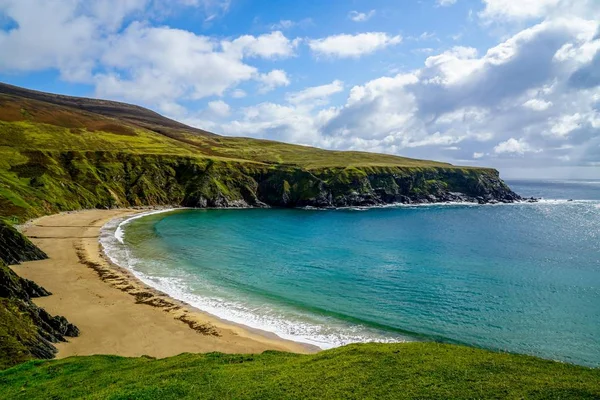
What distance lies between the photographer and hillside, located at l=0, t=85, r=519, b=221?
108500 millimetres

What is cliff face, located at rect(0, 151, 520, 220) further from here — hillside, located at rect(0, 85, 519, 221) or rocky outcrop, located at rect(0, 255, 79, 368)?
rocky outcrop, located at rect(0, 255, 79, 368)

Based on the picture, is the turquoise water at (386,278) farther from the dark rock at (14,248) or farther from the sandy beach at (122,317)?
the dark rock at (14,248)

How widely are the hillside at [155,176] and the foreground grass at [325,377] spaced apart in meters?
75.7

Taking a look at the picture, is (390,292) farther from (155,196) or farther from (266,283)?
(155,196)

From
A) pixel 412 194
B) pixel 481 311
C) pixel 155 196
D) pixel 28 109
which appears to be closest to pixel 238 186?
pixel 155 196

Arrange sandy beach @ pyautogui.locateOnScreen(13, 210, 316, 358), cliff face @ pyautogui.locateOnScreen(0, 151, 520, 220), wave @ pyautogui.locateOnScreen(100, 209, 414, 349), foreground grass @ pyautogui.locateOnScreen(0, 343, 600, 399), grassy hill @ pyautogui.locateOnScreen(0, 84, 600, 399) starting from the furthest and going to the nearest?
cliff face @ pyautogui.locateOnScreen(0, 151, 520, 220) < wave @ pyautogui.locateOnScreen(100, 209, 414, 349) < sandy beach @ pyautogui.locateOnScreen(13, 210, 316, 358) < grassy hill @ pyautogui.locateOnScreen(0, 84, 600, 399) < foreground grass @ pyautogui.locateOnScreen(0, 343, 600, 399)

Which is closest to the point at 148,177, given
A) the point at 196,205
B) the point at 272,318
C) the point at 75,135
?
the point at 196,205

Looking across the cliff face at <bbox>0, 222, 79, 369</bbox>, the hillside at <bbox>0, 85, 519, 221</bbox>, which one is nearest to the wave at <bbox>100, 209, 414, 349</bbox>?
the cliff face at <bbox>0, 222, 79, 369</bbox>

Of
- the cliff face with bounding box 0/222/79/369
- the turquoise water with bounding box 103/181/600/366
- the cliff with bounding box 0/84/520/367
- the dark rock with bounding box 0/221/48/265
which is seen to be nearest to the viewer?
the cliff face with bounding box 0/222/79/369

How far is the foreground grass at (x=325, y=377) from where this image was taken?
704 inches

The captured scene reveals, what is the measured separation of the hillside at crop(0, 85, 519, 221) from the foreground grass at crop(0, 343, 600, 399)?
7569cm

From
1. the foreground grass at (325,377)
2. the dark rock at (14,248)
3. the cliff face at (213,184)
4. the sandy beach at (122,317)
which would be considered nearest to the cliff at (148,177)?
→ the dark rock at (14,248)

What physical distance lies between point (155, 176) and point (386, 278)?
375ft

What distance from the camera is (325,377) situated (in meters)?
20.0
